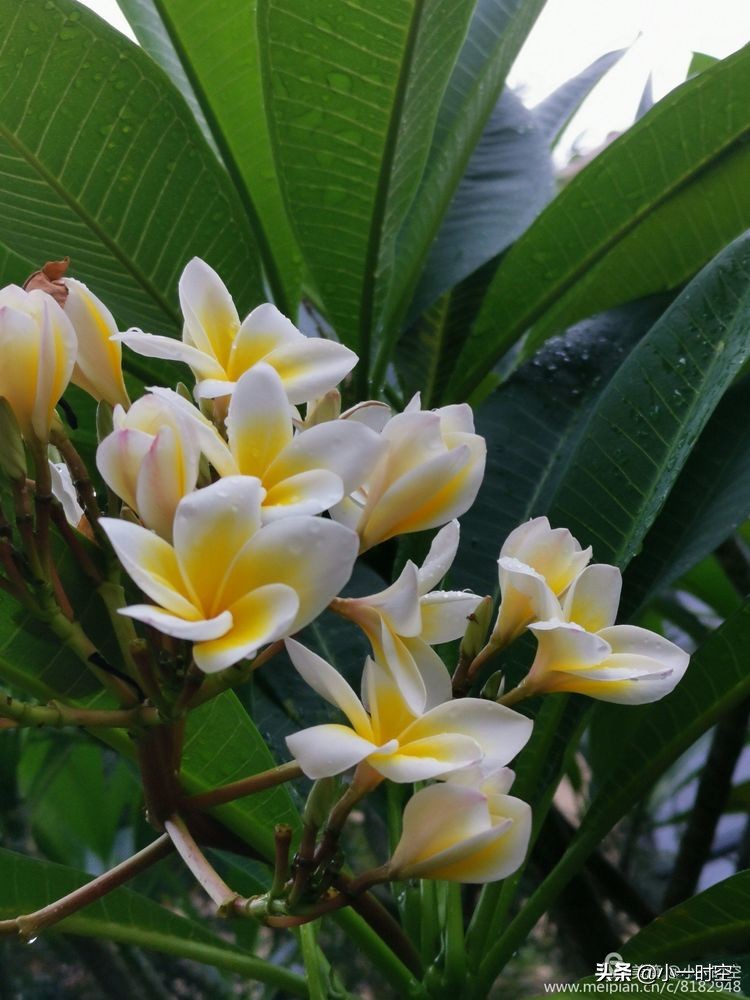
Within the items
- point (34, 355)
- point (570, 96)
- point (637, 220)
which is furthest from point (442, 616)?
point (570, 96)

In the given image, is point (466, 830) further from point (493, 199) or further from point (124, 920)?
point (493, 199)

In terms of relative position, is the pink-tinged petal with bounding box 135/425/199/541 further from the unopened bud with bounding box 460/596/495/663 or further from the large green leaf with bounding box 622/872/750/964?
the large green leaf with bounding box 622/872/750/964

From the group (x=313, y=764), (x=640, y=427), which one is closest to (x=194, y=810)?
(x=313, y=764)

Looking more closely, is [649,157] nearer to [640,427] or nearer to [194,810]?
[640,427]

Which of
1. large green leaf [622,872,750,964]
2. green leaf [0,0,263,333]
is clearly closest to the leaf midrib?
green leaf [0,0,263,333]

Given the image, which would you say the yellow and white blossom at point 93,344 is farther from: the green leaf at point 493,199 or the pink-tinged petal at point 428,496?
the green leaf at point 493,199

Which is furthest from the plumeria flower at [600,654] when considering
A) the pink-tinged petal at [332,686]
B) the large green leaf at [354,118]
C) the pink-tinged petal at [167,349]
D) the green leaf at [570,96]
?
the green leaf at [570,96]

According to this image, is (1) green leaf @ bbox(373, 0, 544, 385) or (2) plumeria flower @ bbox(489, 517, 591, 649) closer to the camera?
(2) plumeria flower @ bbox(489, 517, 591, 649)
